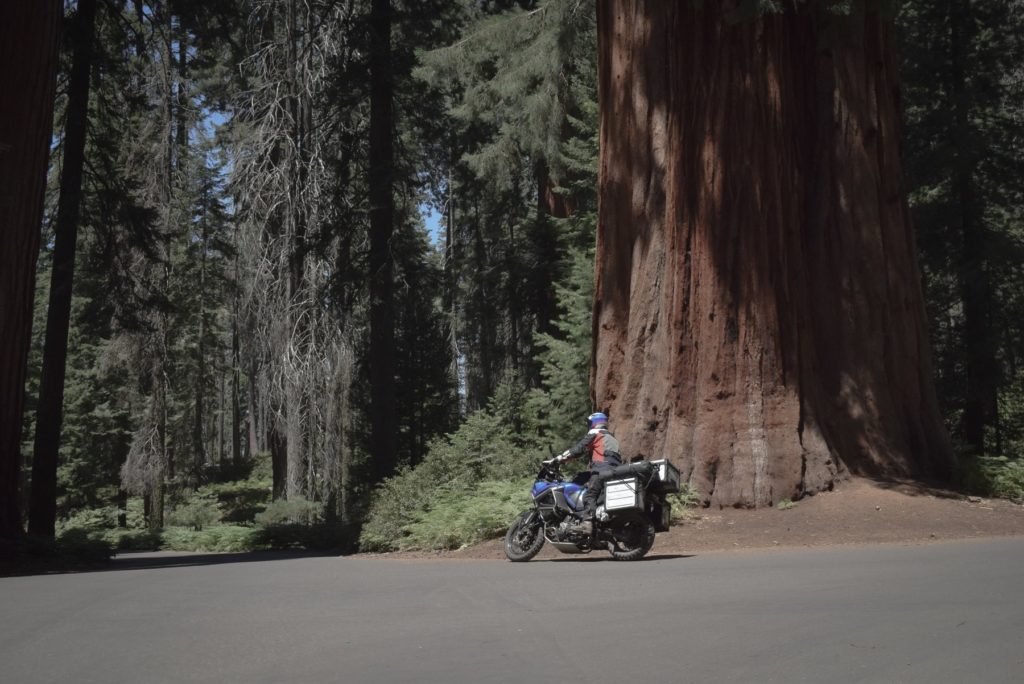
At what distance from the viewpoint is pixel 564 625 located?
23.1 ft

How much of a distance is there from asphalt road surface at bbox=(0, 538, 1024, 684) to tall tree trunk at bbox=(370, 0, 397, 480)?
41.8 feet

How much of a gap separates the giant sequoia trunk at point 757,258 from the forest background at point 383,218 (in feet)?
9.83

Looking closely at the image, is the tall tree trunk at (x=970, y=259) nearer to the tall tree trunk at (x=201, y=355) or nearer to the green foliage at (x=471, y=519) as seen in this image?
the green foliage at (x=471, y=519)

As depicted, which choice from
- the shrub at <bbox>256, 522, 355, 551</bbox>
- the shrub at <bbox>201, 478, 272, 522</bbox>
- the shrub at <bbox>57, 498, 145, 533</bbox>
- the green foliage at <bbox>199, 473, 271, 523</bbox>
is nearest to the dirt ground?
the shrub at <bbox>256, 522, 355, 551</bbox>

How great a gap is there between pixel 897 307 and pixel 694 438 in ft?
13.5

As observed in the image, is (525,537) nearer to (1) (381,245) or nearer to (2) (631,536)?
(2) (631,536)

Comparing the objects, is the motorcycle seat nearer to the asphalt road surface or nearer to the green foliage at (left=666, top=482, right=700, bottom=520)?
the asphalt road surface

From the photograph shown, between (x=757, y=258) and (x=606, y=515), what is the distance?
481 centimetres

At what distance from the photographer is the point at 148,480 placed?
1283 inches

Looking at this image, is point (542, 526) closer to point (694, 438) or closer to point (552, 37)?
point (694, 438)

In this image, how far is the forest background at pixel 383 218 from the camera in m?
21.1

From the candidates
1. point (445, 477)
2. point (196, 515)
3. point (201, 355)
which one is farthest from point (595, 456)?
point (201, 355)

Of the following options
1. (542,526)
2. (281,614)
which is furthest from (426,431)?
(281,614)

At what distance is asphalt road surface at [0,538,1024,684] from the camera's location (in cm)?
561
